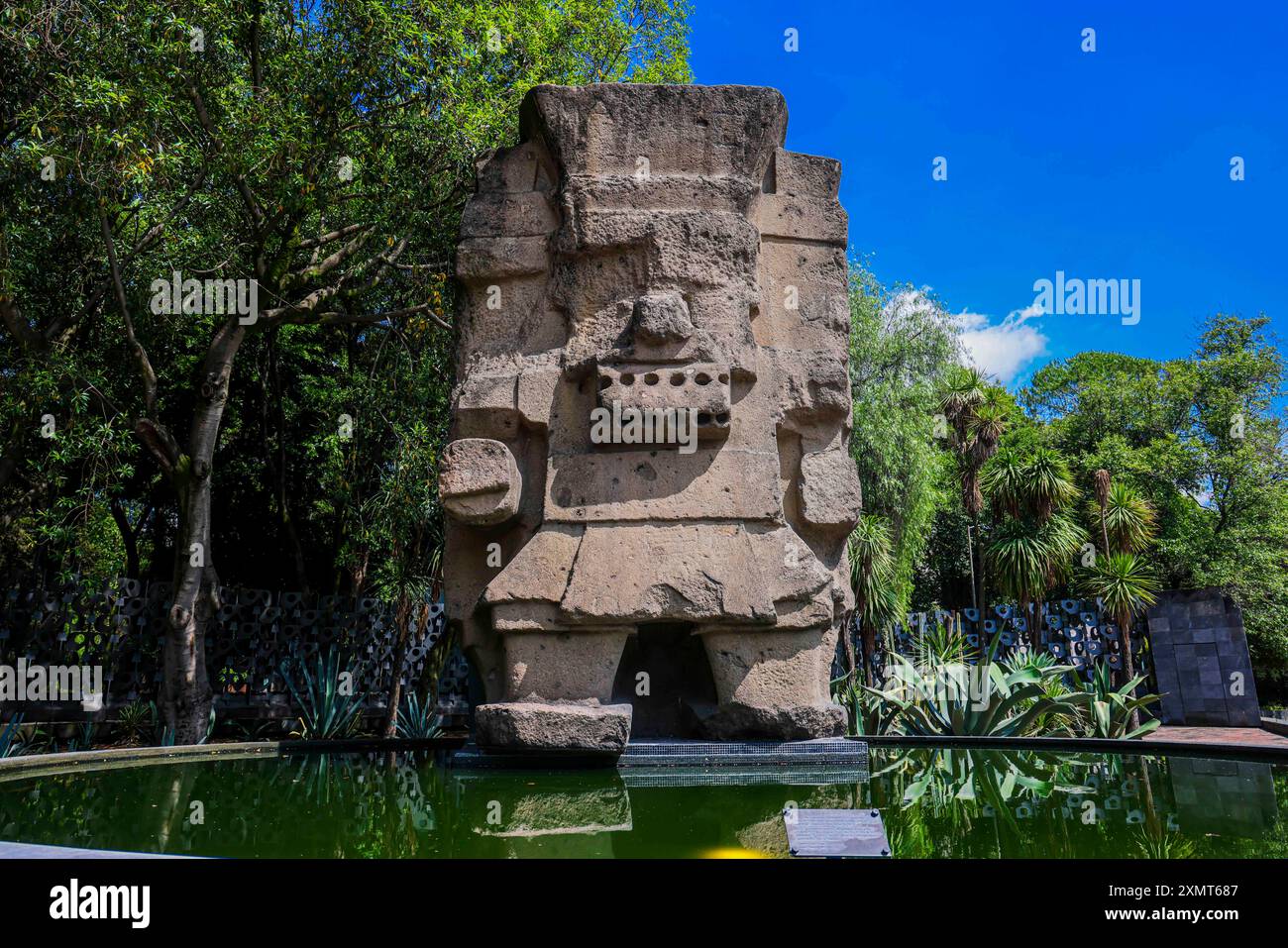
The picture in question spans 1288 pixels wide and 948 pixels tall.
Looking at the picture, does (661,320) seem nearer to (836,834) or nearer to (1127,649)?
(836,834)

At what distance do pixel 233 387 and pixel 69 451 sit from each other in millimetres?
5333

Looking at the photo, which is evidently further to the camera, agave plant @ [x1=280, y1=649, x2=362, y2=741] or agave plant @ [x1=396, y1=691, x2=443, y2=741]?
agave plant @ [x1=396, y1=691, x2=443, y2=741]

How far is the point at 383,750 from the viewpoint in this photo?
5996 mm

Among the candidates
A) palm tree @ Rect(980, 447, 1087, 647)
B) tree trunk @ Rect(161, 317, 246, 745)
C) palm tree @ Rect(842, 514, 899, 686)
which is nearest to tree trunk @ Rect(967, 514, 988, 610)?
palm tree @ Rect(980, 447, 1087, 647)

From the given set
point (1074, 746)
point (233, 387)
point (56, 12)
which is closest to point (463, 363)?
point (1074, 746)

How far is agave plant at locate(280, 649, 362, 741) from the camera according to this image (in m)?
9.41

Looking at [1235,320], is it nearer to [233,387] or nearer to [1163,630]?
[1163,630]

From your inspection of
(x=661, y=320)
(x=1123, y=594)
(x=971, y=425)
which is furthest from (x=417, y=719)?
(x=971, y=425)

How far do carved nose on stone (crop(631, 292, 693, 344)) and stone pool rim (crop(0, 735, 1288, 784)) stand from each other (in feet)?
6.55

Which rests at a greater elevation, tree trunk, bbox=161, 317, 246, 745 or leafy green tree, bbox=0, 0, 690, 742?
leafy green tree, bbox=0, 0, 690, 742

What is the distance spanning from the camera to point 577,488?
15.5ft

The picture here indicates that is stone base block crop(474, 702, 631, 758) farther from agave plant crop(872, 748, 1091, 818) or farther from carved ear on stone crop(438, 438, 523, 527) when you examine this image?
agave plant crop(872, 748, 1091, 818)

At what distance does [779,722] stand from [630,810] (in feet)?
3.89
